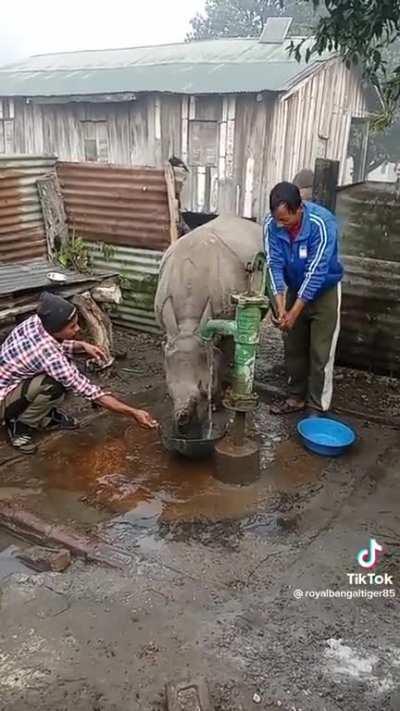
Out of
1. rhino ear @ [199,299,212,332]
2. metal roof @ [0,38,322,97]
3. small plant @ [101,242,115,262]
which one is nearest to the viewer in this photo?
rhino ear @ [199,299,212,332]

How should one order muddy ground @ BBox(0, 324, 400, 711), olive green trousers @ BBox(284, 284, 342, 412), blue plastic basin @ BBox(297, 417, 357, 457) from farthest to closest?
1. olive green trousers @ BBox(284, 284, 342, 412)
2. blue plastic basin @ BBox(297, 417, 357, 457)
3. muddy ground @ BBox(0, 324, 400, 711)

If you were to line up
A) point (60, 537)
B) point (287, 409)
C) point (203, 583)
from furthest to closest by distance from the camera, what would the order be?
point (287, 409) → point (60, 537) → point (203, 583)

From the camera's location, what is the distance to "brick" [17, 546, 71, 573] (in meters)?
3.46

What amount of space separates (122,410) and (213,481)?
85cm

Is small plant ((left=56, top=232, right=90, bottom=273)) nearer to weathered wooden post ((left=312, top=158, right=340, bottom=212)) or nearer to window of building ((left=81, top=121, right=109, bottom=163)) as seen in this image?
weathered wooden post ((left=312, top=158, right=340, bottom=212))

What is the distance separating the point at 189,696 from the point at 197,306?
3.04 m

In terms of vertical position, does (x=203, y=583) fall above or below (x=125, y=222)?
below

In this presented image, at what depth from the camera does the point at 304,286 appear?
16.6 ft

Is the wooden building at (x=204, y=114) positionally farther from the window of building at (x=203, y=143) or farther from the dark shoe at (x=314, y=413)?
the dark shoe at (x=314, y=413)

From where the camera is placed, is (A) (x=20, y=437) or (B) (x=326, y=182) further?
(B) (x=326, y=182)

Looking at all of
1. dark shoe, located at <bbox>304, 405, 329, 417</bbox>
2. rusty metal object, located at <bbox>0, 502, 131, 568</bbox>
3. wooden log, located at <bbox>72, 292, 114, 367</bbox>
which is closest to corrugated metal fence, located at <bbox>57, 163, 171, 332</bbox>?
wooden log, located at <bbox>72, 292, 114, 367</bbox>

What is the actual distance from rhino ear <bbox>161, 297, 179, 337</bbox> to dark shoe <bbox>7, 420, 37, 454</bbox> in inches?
56.3

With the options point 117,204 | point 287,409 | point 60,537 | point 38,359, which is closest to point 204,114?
point 117,204

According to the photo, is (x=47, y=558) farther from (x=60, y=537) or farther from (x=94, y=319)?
(x=94, y=319)
